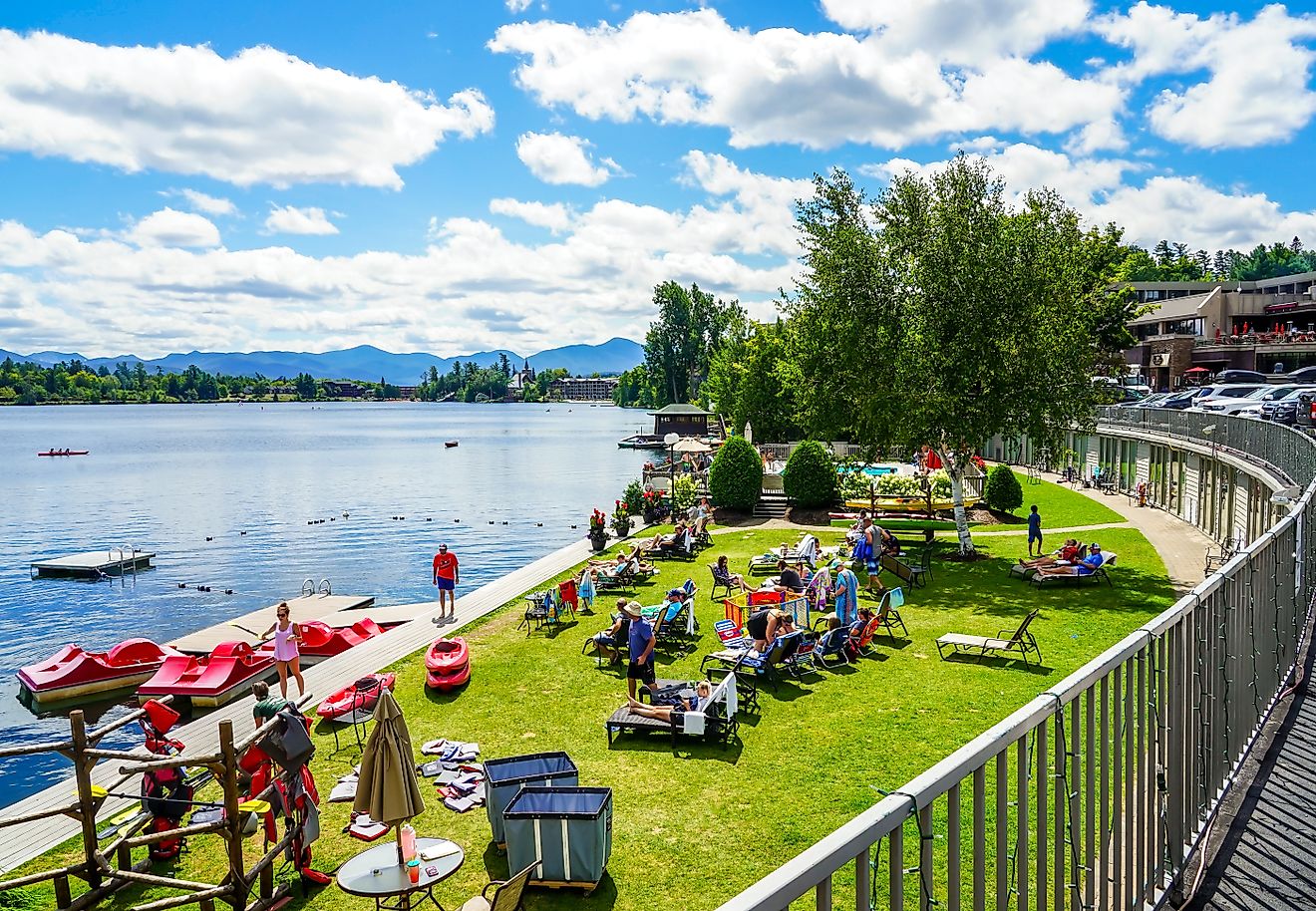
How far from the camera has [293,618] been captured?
27312 mm

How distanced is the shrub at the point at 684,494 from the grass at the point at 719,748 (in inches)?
623

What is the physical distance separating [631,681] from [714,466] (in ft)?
74.8

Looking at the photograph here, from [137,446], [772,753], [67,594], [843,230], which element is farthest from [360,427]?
[772,753]

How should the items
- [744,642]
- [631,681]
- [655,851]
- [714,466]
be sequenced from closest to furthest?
[655,851]
[631,681]
[744,642]
[714,466]

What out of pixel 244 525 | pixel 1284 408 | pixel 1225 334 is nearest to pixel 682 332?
pixel 1225 334

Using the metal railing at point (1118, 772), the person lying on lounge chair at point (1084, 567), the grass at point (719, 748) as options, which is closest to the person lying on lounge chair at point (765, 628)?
the grass at point (719, 748)

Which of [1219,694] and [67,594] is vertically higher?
[1219,694]

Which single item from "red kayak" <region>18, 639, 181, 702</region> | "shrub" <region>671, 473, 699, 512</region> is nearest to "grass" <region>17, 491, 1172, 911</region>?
"red kayak" <region>18, 639, 181, 702</region>

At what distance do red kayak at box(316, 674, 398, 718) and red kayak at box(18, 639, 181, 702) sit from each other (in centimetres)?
876

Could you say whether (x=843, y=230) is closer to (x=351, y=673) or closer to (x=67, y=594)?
(x=351, y=673)

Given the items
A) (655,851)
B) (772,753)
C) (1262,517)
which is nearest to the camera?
(655,851)

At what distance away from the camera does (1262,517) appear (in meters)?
22.0

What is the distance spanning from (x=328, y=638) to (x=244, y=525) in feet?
108

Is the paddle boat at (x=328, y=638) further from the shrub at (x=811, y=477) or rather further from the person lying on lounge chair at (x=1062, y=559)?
the shrub at (x=811, y=477)
